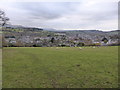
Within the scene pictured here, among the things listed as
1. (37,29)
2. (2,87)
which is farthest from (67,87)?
(37,29)

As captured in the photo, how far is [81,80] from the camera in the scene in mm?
7238

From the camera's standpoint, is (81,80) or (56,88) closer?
(56,88)

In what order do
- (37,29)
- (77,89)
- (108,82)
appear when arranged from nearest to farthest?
1. (77,89)
2. (108,82)
3. (37,29)

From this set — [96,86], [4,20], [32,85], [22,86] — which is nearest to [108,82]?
[96,86]

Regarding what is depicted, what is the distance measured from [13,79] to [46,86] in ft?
7.33

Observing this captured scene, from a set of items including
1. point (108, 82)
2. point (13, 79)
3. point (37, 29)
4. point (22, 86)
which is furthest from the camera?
point (37, 29)

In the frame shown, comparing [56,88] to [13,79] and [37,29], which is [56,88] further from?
[37,29]

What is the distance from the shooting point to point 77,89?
5.99m

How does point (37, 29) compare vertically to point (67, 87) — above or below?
above

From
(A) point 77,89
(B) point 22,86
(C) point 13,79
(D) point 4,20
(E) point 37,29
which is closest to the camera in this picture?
(A) point 77,89

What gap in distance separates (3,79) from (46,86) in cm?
277

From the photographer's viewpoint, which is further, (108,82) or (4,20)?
(4,20)

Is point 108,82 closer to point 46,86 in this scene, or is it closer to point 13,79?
point 46,86

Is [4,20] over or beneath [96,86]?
over
